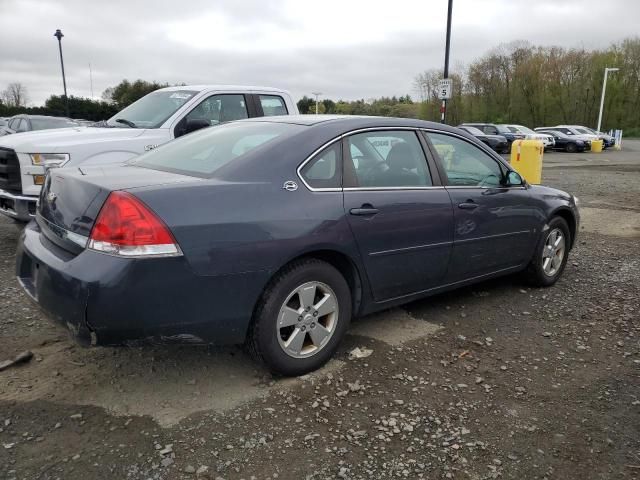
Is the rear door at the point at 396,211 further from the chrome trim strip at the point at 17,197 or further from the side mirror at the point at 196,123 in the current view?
the chrome trim strip at the point at 17,197

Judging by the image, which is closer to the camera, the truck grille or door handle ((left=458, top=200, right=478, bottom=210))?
door handle ((left=458, top=200, right=478, bottom=210))

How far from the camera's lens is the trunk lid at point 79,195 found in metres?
2.72

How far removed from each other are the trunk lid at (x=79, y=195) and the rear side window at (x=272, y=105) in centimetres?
422

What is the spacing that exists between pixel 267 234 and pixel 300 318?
22.7 inches

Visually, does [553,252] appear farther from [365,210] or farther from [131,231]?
[131,231]

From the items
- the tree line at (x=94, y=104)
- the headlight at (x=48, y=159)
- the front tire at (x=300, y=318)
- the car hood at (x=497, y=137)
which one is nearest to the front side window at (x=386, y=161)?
the front tire at (x=300, y=318)

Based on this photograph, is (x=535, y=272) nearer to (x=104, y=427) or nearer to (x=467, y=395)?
(x=467, y=395)

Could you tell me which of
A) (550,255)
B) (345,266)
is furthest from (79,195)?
(550,255)

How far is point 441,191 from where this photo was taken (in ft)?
12.7

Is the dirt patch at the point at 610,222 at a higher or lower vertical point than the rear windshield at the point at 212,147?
lower

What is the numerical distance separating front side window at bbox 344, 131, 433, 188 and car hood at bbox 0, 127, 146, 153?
135 inches

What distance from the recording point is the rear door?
133 inches

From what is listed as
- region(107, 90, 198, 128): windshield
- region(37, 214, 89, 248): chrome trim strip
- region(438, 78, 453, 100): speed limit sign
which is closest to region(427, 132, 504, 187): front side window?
region(37, 214, 89, 248): chrome trim strip

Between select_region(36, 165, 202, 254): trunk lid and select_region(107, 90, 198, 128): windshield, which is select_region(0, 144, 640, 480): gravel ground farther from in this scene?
select_region(107, 90, 198, 128): windshield
